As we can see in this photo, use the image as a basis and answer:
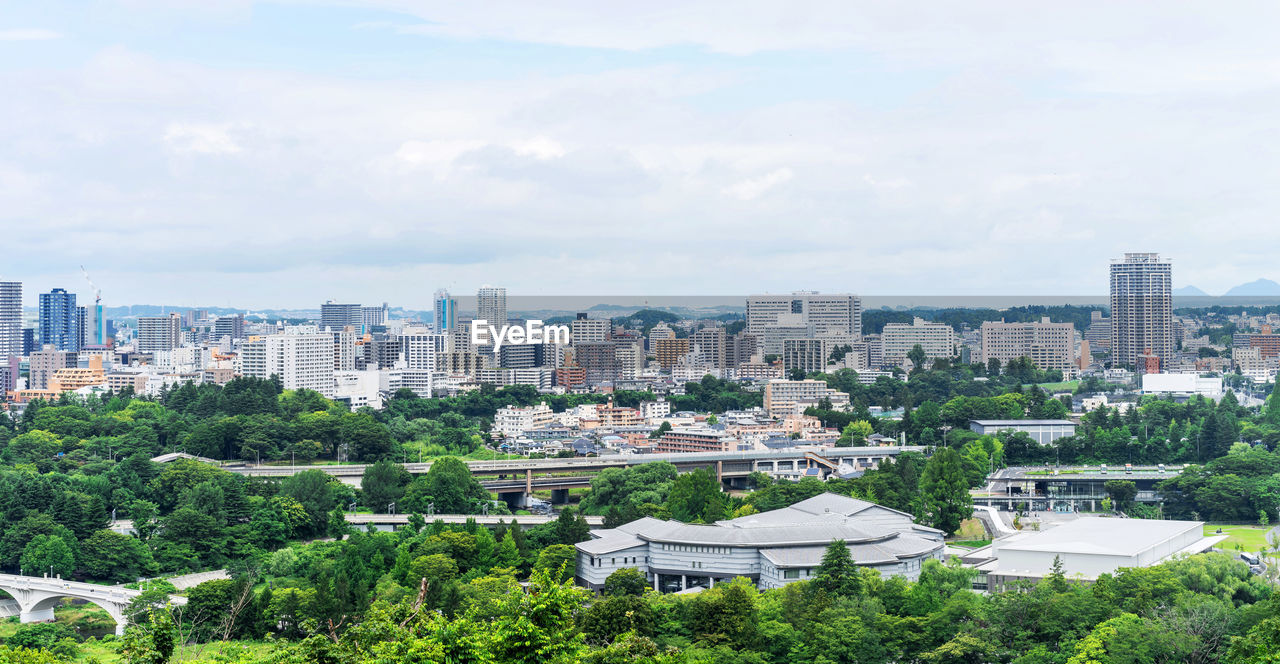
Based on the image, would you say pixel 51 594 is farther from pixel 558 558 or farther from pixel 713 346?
pixel 713 346

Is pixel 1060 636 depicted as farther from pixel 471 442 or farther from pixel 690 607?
pixel 471 442

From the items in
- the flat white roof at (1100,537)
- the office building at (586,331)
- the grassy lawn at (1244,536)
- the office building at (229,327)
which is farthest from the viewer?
the office building at (229,327)

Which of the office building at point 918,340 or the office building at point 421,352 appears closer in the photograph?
the office building at point 421,352

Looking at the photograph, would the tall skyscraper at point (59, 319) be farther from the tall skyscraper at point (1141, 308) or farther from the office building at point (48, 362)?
the tall skyscraper at point (1141, 308)

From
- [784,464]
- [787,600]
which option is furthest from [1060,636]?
[784,464]

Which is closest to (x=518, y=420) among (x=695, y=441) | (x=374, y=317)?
(x=695, y=441)

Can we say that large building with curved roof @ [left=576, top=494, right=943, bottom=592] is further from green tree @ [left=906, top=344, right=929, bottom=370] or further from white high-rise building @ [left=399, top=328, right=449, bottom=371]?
white high-rise building @ [left=399, top=328, right=449, bottom=371]

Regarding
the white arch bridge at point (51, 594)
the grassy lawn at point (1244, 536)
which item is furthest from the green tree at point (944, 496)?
the white arch bridge at point (51, 594)
